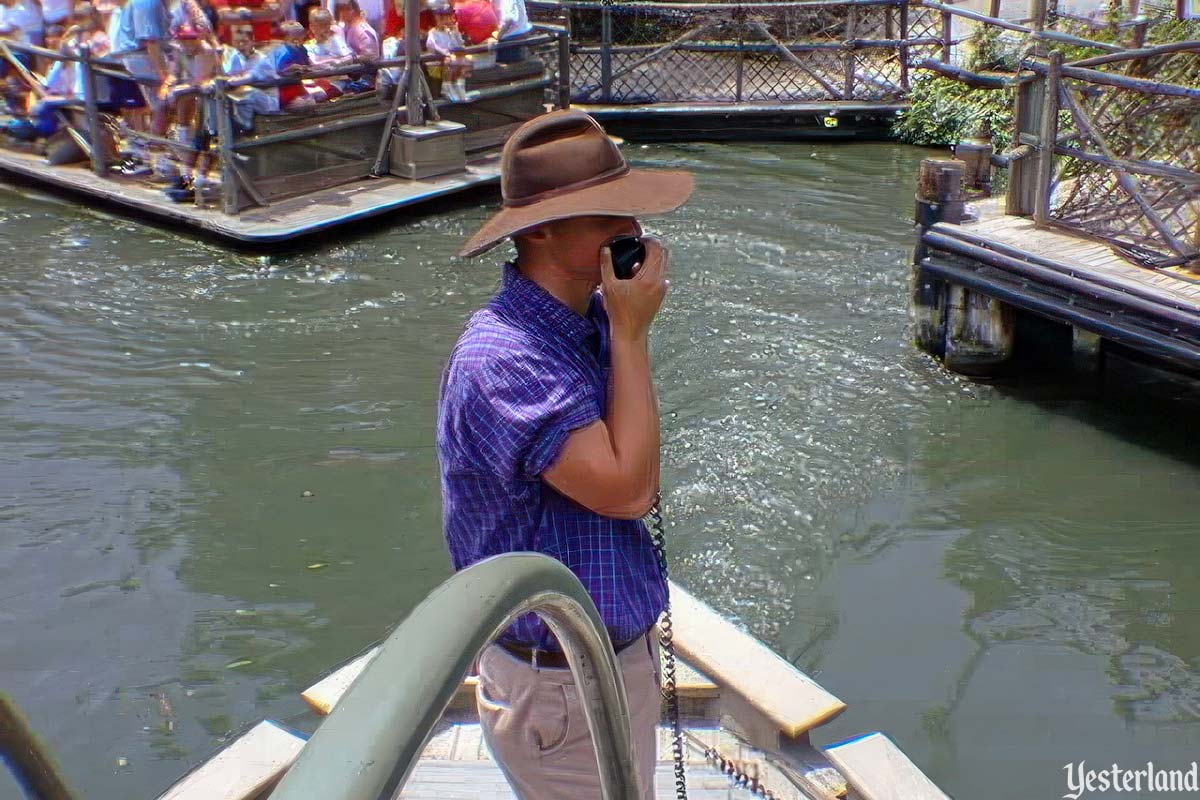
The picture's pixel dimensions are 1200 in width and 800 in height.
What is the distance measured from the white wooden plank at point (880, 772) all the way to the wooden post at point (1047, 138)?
4431mm

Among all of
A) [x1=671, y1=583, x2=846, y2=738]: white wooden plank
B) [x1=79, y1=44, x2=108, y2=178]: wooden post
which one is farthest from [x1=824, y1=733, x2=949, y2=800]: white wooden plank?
[x1=79, y1=44, x2=108, y2=178]: wooden post

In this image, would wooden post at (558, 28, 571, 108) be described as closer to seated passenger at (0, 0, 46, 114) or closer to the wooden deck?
the wooden deck

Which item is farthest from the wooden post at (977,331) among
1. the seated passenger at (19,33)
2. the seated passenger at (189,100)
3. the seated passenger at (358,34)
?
the seated passenger at (19,33)

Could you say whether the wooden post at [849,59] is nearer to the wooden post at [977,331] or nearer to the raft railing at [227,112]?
the raft railing at [227,112]

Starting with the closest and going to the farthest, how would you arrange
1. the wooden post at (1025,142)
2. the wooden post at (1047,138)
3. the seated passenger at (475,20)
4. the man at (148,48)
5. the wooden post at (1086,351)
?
the wooden post at (1047,138) < the wooden post at (1025,142) < the wooden post at (1086,351) < the man at (148,48) < the seated passenger at (475,20)

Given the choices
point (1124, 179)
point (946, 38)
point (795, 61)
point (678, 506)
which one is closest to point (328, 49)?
point (795, 61)

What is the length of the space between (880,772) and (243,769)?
177 centimetres

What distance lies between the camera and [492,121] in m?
12.5

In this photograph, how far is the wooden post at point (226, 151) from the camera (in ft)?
32.4

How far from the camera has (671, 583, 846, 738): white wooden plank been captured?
3689 mm

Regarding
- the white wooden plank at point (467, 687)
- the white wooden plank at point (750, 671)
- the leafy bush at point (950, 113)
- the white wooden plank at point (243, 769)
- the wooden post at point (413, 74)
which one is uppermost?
the wooden post at point (413, 74)

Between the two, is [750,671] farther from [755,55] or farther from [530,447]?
[755,55]

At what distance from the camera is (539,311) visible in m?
2.30

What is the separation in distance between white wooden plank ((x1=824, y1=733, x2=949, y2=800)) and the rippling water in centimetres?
80
